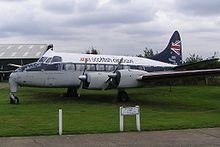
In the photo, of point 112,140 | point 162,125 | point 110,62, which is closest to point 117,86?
point 110,62

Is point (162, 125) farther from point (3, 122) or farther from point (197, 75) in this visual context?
point (197, 75)

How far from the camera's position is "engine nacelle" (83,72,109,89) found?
22.5m

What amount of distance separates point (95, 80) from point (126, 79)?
1767 millimetres

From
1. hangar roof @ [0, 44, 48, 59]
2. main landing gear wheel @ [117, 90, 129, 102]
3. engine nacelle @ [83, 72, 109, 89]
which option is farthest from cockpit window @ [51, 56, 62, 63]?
hangar roof @ [0, 44, 48, 59]

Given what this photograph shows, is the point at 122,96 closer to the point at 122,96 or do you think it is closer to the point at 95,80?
the point at 122,96

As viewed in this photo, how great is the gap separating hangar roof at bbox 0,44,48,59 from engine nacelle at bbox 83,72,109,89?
123 ft

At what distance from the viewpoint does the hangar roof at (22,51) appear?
6022 centimetres

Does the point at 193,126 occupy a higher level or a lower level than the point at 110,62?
lower

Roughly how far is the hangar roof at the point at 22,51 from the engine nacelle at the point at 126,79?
3799 cm

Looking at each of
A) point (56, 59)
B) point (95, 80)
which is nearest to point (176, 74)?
point (95, 80)

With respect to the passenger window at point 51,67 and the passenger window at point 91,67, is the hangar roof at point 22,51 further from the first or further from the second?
the passenger window at point 51,67

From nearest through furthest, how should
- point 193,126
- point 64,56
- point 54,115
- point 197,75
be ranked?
point 193,126
point 54,115
point 197,75
point 64,56

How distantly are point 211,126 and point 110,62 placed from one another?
13.3 metres

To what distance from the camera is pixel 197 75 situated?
68.2 ft
